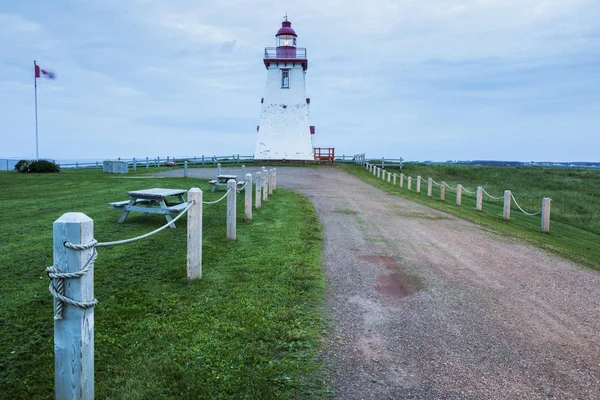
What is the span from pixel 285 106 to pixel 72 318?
40002mm

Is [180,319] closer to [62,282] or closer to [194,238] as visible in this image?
[194,238]

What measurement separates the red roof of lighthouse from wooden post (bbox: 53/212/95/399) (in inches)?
1652

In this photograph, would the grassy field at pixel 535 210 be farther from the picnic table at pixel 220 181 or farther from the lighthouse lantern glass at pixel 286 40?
the lighthouse lantern glass at pixel 286 40

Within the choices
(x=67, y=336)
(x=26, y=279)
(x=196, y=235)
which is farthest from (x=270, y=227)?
(x=67, y=336)

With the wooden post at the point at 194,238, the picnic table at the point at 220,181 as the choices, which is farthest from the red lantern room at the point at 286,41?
the wooden post at the point at 194,238

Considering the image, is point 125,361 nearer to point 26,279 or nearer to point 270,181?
point 26,279

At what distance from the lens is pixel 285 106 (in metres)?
41.9

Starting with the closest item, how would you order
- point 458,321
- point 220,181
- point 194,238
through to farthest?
point 458,321 → point 194,238 → point 220,181

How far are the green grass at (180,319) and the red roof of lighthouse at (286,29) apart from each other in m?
36.3

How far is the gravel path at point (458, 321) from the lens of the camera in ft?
12.5

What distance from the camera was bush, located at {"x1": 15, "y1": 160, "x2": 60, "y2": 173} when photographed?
102 ft

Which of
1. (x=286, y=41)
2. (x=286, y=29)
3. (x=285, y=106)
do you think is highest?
(x=286, y=29)

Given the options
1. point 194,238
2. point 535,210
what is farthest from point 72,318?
point 535,210

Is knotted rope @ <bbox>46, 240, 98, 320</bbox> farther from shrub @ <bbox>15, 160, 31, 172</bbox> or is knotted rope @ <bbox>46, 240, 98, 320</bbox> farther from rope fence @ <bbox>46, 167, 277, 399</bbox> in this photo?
shrub @ <bbox>15, 160, 31, 172</bbox>
